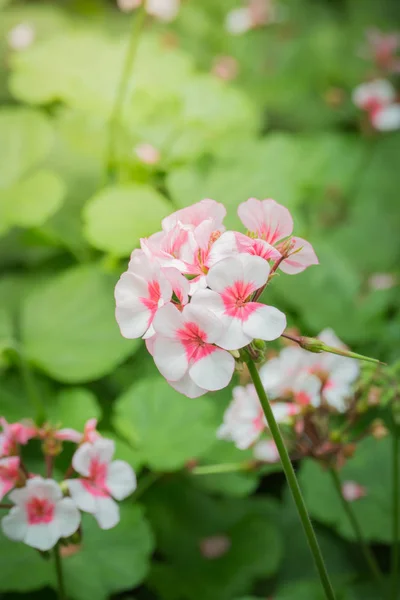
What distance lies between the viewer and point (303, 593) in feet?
2.84

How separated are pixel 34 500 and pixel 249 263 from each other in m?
0.32

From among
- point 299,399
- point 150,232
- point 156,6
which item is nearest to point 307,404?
point 299,399

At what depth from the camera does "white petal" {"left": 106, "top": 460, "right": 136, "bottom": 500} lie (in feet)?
2.07

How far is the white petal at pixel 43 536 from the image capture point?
583 mm

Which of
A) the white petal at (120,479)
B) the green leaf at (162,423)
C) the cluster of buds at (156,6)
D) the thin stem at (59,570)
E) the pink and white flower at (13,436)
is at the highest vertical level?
the cluster of buds at (156,6)

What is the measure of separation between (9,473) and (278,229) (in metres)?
0.35

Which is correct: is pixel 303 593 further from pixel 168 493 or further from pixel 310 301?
pixel 310 301

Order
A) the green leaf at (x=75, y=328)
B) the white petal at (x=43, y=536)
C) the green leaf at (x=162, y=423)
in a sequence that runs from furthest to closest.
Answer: the green leaf at (x=75, y=328)
the green leaf at (x=162, y=423)
the white petal at (x=43, y=536)

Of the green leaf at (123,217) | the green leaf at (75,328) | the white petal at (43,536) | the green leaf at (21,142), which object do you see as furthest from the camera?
the green leaf at (21,142)

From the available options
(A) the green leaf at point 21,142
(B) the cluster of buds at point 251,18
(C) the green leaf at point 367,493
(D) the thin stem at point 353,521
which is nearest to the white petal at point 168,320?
(D) the thin stem at point 353,521

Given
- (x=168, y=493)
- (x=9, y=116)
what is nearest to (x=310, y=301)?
(x=168, y=493)

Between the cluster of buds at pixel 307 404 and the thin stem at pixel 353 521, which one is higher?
the cluster of buds at pixel 307 404

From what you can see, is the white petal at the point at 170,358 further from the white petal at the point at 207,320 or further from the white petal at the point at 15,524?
the white petal at the point at 15,524

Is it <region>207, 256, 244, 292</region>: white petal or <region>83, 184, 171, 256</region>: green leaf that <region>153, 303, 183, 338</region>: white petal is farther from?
<region>83, 184, 171, 256</region>: green leaf
